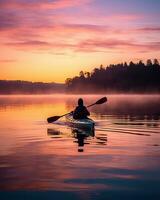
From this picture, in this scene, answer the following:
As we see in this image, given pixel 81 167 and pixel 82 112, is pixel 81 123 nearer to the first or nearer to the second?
pixel 82 112

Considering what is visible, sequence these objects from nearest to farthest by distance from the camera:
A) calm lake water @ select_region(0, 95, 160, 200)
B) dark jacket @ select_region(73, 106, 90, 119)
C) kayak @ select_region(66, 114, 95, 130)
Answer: calm lake water @ select_region(0, 95, 160, 200)
kayak @ select_region(66, 114, 95, 130)
dark jacket @ select_region(73, 106, 90, 119)

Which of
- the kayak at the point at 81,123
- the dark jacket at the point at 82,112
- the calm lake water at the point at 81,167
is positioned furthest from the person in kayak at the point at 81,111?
the calm lake water at the point at 81,167

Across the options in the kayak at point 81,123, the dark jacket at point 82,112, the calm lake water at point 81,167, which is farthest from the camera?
the dark jacket at point 82,112

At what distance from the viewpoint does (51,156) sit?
58.9 ft

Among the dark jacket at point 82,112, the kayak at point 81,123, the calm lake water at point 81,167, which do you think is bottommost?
the calm lake water at point 81,167

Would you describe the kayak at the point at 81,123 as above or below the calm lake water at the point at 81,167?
above

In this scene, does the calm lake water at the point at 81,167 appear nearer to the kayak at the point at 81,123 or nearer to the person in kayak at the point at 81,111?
the kayak at the point at 81,123

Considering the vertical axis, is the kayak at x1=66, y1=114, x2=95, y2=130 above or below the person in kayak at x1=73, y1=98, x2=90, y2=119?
below

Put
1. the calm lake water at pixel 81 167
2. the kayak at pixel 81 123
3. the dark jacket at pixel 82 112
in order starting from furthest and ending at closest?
1. the dark jacket at pixel 82 112
2. the kayak at pixel 81 123
3. the calm lake water at pixel 81 167

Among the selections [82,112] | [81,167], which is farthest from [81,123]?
[81,167]

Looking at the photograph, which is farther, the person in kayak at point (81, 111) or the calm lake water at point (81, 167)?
the person in kayak at point (81, 111)

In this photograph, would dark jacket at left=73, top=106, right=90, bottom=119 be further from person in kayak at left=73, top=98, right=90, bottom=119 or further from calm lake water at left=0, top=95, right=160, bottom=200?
calm lake water at left=0, top=95, right=160, bottom=200

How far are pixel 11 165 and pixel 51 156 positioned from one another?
2.50 metres

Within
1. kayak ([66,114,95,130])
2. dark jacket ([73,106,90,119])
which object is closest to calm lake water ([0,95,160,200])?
kayak ([66,114,95,130])
